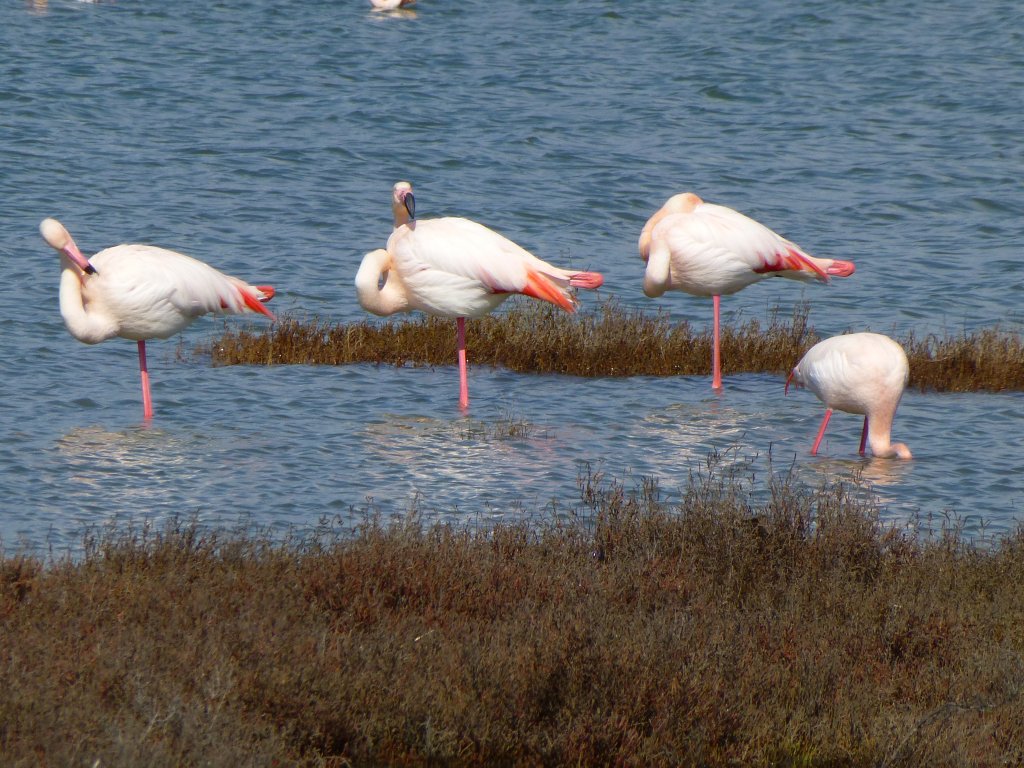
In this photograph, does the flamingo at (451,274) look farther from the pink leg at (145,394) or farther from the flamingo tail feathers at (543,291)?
the pink leg at (145,394)

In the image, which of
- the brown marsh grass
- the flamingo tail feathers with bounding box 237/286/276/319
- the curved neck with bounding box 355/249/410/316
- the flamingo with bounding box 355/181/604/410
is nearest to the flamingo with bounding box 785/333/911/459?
the flamingo with bounding box 355/181/604/410

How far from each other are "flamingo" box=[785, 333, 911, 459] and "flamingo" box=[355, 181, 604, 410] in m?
2.01

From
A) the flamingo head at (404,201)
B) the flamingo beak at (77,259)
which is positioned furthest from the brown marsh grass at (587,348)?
the flamingo beak at (77,259)

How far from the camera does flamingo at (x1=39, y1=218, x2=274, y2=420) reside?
9734 millimetres

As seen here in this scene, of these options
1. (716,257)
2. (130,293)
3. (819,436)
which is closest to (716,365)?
(716,257)

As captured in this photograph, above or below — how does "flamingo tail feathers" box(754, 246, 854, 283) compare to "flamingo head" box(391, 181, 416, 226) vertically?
below

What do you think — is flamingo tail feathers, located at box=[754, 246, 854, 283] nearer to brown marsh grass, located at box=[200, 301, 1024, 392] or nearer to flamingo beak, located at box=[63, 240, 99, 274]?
brown marsh grass, located at box=[200, 301, 1024, 392]

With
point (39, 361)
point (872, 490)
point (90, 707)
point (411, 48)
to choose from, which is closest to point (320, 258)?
point (39, 361)

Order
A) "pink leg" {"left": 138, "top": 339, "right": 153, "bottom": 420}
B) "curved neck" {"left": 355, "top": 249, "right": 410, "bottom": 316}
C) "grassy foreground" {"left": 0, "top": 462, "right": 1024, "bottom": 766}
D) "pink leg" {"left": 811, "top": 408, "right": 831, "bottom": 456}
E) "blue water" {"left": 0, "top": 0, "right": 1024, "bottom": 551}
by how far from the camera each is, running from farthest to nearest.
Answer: "curved neck" {"left": 355, "top": 249, "right": 410, "bottom": 316}
"pink leg" {"left": 138, "top": 339, "right": 153, "bottom": 420}
"pink leg" {"left": 811, "top": 408, "right": 831, "bottom": 456}
"blue water" {"left": 0, "top": 0, "right": 1024, "bottom": 551}
"grassy foreground" {"left": 0, "top": 462, "right": 1024, "bottom": 766}

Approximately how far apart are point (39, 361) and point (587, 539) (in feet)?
19.1

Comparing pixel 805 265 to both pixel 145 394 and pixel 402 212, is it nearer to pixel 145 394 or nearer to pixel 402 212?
pixel 402 212

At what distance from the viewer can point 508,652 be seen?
5133 mm

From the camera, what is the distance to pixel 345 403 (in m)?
10.4

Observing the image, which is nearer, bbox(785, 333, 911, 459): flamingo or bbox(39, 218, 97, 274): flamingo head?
bbox(785, 333, 911, 459): flamingo
